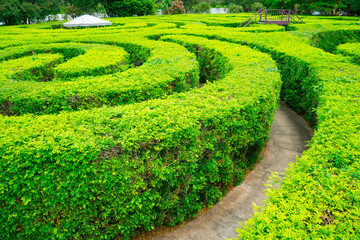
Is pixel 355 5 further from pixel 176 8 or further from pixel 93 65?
pixel 93 65

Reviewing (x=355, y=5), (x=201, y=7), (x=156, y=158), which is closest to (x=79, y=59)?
(x=156, y=158)

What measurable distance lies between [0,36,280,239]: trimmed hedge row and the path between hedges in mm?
297

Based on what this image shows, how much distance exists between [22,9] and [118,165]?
4853cm

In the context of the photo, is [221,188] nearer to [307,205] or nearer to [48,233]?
[307,205]

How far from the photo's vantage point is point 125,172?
14.4ft

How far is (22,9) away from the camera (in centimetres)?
4100

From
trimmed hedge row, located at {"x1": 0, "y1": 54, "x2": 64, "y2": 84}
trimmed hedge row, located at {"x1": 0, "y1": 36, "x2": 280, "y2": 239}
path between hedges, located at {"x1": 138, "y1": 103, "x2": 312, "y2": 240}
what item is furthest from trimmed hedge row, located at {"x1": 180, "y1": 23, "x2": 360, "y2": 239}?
trimmed hedge row, located at {"x1": 0, "y1": 54, "x2": 64, "y2": 84}

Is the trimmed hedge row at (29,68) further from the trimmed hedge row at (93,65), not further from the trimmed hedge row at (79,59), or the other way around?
the trimmed hedge row at (93,65)

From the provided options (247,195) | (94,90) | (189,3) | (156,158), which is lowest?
(247,195)

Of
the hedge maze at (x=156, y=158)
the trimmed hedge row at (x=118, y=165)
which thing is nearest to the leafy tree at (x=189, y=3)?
the hedge maze at (x=156, y=158)

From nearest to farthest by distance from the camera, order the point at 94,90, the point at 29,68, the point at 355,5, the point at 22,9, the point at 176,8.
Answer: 1. the point at 94,90
2. the point at 29,68
3. the point at 355,5
4. the point at 22,9
5. the point at 176,8

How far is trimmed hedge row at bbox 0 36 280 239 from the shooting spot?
423 centimetres

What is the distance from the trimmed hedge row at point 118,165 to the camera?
423 centimetres

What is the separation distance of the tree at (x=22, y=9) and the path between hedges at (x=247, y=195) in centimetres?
4574
